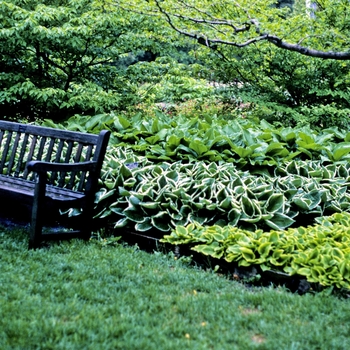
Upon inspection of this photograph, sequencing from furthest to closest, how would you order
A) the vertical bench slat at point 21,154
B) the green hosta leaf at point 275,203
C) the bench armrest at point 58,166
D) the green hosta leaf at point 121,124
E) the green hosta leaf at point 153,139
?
the green hosta leaf at point 121,124 < the green hosta leaf at point 153,139 < the vertical bench slat at point 21,154 < the green hosta leaf at point 275,203 < the bench armrest at point 58,166

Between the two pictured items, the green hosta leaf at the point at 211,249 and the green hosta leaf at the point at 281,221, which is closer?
the green hosta leaf at the point at 211,249

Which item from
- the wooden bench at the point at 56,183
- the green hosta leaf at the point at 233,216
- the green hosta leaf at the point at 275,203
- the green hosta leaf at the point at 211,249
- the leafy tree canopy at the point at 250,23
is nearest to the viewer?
the green hosta leaf at the point at 211,249

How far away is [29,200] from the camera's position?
13.5 ft

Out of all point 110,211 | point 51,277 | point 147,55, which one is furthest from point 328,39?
point 147,55

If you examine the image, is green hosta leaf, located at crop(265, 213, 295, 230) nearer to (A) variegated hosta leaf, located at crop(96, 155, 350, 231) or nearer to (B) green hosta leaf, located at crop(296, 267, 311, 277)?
(A) variegated hosta leaf, located at crop(96, 155, 350, 231)

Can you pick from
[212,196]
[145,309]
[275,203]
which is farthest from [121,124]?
[145,309]

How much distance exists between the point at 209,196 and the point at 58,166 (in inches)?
57.9

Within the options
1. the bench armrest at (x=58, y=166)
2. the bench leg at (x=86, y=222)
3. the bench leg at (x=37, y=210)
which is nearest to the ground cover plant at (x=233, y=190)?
the bench leg at (x=86, y=222)

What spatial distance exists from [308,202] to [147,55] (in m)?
25.2

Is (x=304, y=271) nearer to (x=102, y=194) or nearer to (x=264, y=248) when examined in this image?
(x=264, y=248)

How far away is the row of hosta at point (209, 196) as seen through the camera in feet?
14.1

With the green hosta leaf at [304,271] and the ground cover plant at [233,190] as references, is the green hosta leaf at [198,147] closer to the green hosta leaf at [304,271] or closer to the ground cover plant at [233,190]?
the ground cover plant at [233,190]

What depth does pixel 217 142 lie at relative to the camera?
5.59 metres

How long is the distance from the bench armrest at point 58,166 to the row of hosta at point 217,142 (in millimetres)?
1339
